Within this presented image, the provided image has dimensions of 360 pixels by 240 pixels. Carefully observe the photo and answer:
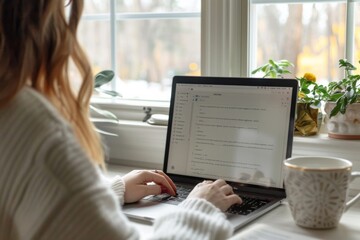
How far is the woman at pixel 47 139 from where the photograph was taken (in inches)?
30.3

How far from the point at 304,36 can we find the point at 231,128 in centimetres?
38

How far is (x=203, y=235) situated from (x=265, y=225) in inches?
8.2

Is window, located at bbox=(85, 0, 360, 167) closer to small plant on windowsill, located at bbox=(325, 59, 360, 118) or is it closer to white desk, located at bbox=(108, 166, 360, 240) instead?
small plant on windowsill, located at bbox=(325, 59, 360, 118)

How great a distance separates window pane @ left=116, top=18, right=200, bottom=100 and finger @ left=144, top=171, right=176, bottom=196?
54cm

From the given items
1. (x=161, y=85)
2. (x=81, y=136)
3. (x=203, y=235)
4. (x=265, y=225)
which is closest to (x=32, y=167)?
(x=81, y=136)

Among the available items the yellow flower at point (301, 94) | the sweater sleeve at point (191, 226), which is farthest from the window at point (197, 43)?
the sweater sleeve at point (191, 226)

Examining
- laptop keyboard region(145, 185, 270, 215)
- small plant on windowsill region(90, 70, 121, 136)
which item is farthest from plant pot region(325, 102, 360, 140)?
small plant on windowsill region(90, 70, 121, 136)

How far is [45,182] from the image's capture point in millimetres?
767

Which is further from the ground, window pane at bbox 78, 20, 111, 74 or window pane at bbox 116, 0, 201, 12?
window pane at bbox 116, 0, 201, 12

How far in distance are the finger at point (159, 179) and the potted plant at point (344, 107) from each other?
407mm

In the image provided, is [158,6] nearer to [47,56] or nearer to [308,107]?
[308,107]

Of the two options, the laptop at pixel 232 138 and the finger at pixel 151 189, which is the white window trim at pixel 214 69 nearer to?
the laptop at pixel 232 138

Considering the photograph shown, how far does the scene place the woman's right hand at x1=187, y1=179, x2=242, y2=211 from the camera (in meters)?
1.16

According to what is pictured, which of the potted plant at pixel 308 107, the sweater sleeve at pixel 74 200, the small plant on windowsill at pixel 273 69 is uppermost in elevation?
the small plant on windowsill at pixel 273 69
